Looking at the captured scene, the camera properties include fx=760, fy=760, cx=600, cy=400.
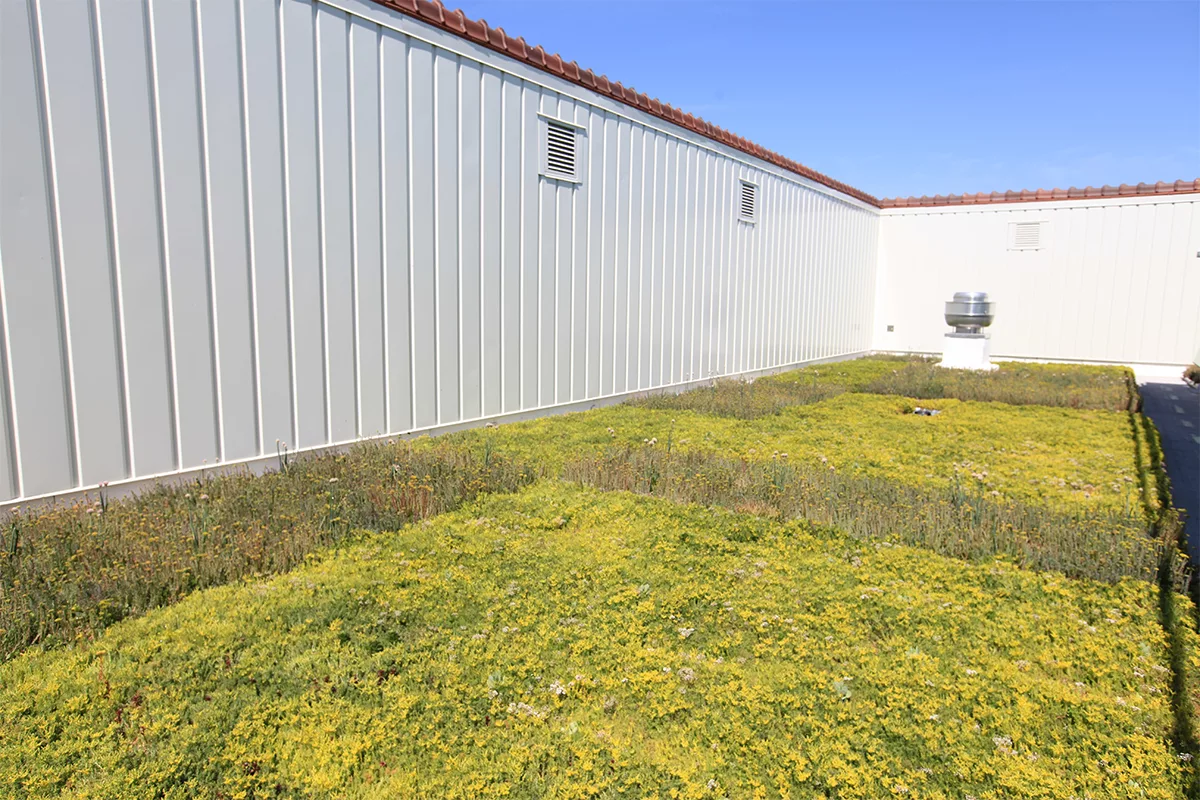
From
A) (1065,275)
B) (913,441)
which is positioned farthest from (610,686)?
(1065,275)

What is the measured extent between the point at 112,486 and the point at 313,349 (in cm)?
167

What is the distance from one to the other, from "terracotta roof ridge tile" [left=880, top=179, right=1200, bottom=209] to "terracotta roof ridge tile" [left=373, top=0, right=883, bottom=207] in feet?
20.0

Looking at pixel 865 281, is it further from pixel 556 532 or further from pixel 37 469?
pixel 37 469

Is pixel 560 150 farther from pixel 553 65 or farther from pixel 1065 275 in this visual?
pixel 1065 275

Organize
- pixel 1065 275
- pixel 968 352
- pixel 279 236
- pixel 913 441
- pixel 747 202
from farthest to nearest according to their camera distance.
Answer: pixel 1065 275 < pixel 968 352 < pixel 747 202 < pixel 913 441 < pixel 279 236

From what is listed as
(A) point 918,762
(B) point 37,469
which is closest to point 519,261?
(B) point 37,469

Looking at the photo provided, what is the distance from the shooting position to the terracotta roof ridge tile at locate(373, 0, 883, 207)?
6367 mm

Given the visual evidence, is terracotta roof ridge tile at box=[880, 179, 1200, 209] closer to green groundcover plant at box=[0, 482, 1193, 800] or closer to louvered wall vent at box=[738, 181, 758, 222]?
louvered wall vent at box=[738, 181, 758, 222]

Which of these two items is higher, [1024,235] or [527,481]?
[1024,235]

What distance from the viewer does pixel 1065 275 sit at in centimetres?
1554

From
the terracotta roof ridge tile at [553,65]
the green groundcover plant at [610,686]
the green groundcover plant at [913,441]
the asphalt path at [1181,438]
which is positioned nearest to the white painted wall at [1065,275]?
the asphalt path at [1181,438]

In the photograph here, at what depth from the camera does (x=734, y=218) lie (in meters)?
11.8

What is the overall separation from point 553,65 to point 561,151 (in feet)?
2.78

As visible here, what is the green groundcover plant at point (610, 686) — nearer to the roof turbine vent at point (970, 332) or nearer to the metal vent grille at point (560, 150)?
the metal vent grille at point (560, 150)
